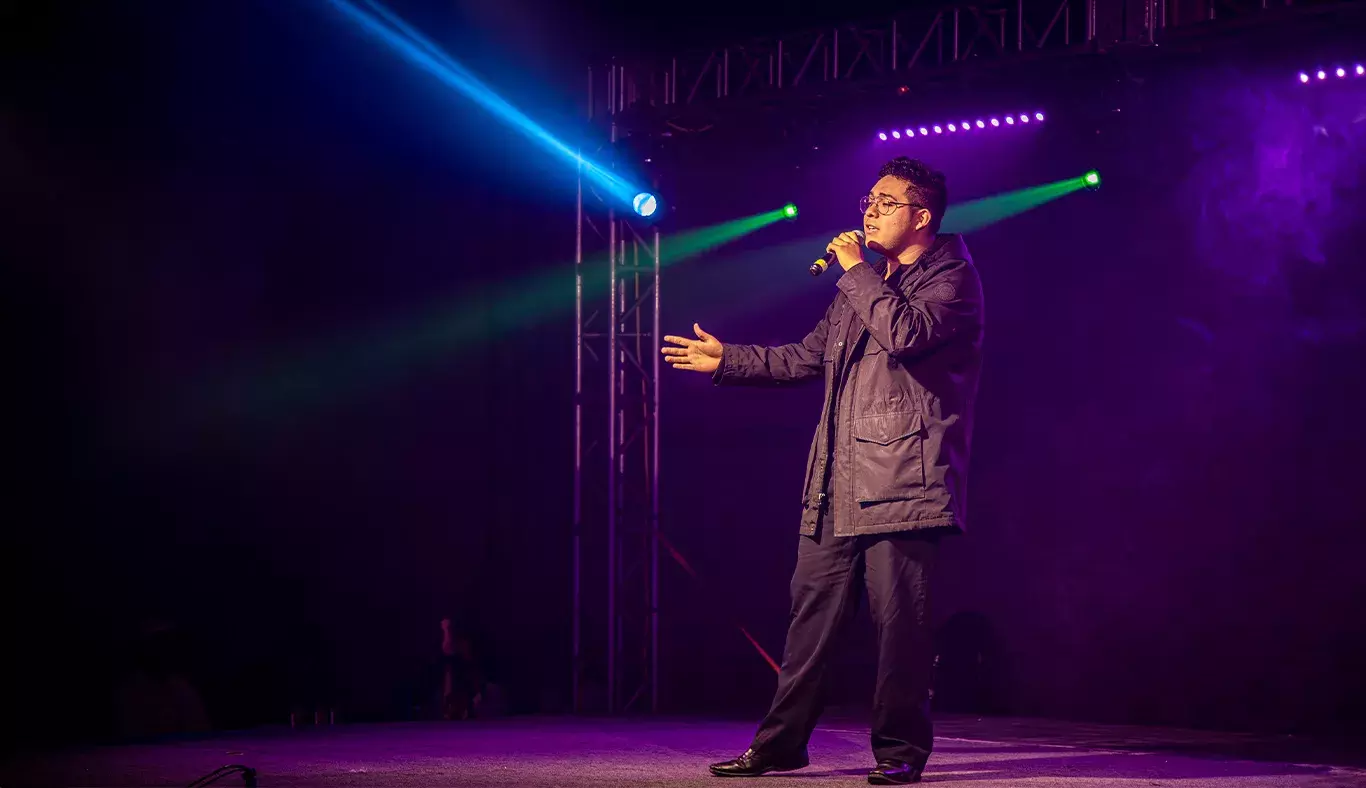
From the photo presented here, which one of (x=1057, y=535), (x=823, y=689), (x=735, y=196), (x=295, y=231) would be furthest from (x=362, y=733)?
(x=735, y=196)

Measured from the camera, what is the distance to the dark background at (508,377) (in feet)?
23.8

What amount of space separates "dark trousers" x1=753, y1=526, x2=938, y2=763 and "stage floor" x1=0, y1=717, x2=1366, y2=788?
0.16 m

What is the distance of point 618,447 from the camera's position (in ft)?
29.9

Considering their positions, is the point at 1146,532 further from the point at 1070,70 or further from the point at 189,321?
the point at 189,321

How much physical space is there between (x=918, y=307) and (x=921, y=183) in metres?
0.42

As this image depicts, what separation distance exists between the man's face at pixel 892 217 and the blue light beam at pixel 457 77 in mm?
5097

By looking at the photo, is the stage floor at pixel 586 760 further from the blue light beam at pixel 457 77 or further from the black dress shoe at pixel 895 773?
the blue light beam at pixel 457 77

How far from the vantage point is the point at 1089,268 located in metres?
8.51

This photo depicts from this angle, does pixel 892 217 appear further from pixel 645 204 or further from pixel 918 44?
pixel 645 204

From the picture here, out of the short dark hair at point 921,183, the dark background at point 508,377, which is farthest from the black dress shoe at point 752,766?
the dark background at point 508,377

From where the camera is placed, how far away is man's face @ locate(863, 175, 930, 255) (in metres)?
4.01

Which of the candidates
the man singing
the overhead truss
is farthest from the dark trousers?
the overhead truss

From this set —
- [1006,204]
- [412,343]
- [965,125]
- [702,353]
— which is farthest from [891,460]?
[412,343]

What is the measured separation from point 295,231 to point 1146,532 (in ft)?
17.9
